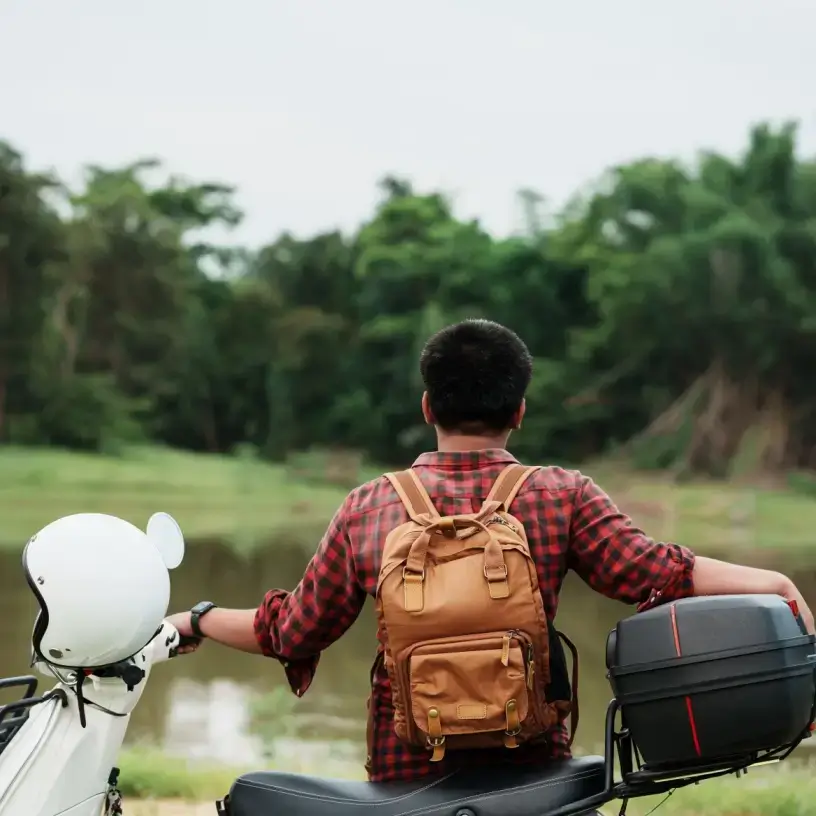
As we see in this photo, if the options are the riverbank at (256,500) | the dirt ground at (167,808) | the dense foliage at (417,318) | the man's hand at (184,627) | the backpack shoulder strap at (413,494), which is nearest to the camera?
the backpack shoulder strap at (413,494)

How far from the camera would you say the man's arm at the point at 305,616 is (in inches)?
65.2

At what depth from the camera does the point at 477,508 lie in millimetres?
1592

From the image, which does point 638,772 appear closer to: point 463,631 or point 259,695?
point 463,631

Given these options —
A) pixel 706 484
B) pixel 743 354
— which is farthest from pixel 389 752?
pixel 743 354

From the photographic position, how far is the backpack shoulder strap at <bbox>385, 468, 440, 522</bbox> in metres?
1.56

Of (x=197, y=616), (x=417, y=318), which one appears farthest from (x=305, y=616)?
(x=417, y=318)

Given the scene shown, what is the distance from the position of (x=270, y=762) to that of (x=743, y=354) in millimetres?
21273

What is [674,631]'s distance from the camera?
147 centimetres

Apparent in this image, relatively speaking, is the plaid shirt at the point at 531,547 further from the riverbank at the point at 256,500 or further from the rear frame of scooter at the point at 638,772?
the riverbank at the point at 256,500

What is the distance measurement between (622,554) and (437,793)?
0.37m

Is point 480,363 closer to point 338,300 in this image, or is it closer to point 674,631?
point 674,631

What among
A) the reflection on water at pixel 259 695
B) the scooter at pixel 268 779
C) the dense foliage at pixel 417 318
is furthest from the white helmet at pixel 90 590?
the dense foliage at pixel 417 318

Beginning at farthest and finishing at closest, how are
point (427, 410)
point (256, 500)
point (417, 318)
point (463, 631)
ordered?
point (417, 318)
point (256, 500)
point (427, 410)
point (463, 631)

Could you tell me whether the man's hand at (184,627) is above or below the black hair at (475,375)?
below
